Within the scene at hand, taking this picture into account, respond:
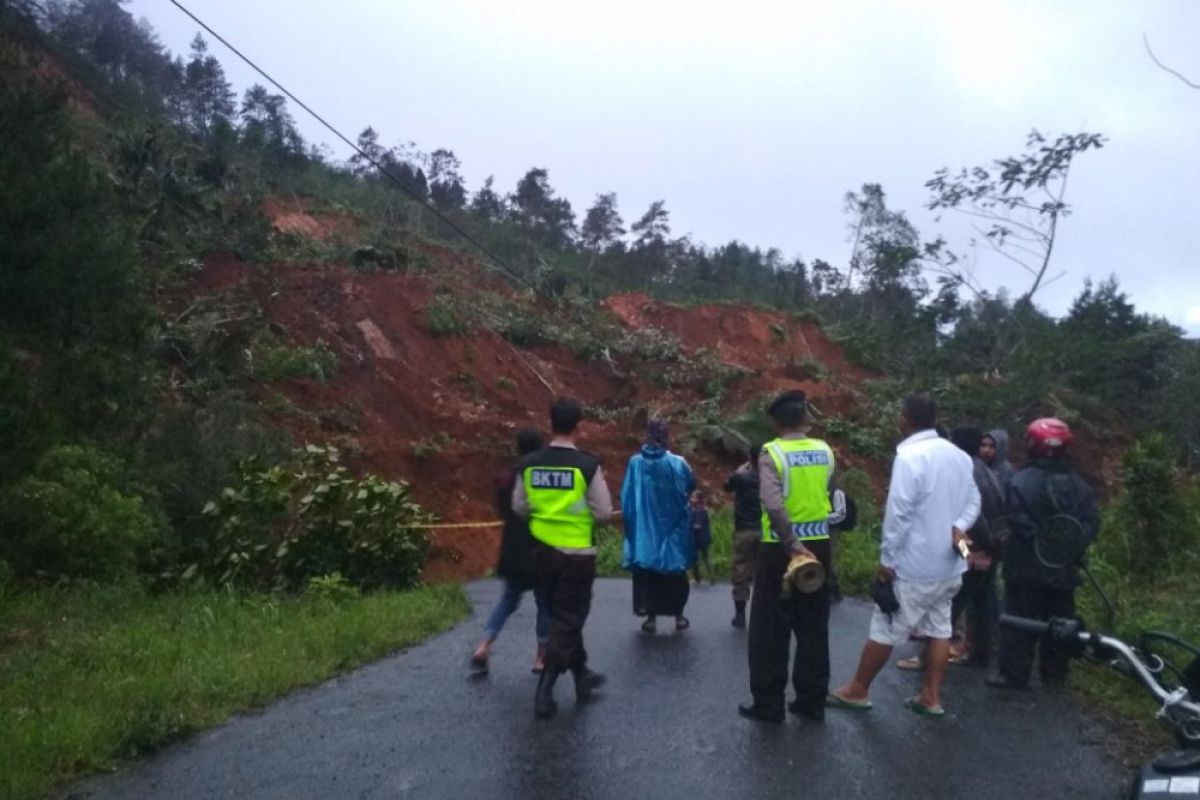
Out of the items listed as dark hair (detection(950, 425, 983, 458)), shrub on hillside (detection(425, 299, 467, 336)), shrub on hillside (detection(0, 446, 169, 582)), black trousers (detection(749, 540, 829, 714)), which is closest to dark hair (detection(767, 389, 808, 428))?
black trousers (detection(749, 540, 829, 714))

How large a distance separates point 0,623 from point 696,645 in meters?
5.29

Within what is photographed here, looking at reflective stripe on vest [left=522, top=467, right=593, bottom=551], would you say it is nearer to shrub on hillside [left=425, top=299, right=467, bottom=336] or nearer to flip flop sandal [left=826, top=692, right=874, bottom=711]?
flip flop sandal [left=826, top=692, right=874, bottom=711]

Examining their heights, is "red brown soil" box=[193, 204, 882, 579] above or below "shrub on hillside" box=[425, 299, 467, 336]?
below

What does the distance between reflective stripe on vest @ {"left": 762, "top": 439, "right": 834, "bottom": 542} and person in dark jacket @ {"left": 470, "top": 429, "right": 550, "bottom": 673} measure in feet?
5.62

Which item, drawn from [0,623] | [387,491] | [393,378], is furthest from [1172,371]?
[0,623]

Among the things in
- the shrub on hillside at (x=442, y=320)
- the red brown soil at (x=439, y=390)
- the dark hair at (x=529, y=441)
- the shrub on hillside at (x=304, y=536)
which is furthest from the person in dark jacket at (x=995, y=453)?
the shrub on hillside at (x=442, y=320)

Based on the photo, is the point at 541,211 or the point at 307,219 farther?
the point at 541,211

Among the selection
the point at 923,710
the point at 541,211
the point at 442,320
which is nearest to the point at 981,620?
the point at 923,710

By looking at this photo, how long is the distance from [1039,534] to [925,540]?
1487mm

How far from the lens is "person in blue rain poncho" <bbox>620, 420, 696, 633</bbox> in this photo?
35.3 feet

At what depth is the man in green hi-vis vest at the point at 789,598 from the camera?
7.05 m

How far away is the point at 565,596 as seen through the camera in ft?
24.0

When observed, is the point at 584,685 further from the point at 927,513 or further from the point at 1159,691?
the point at 1159,691

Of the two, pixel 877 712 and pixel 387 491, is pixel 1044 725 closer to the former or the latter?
pixel 877 712
